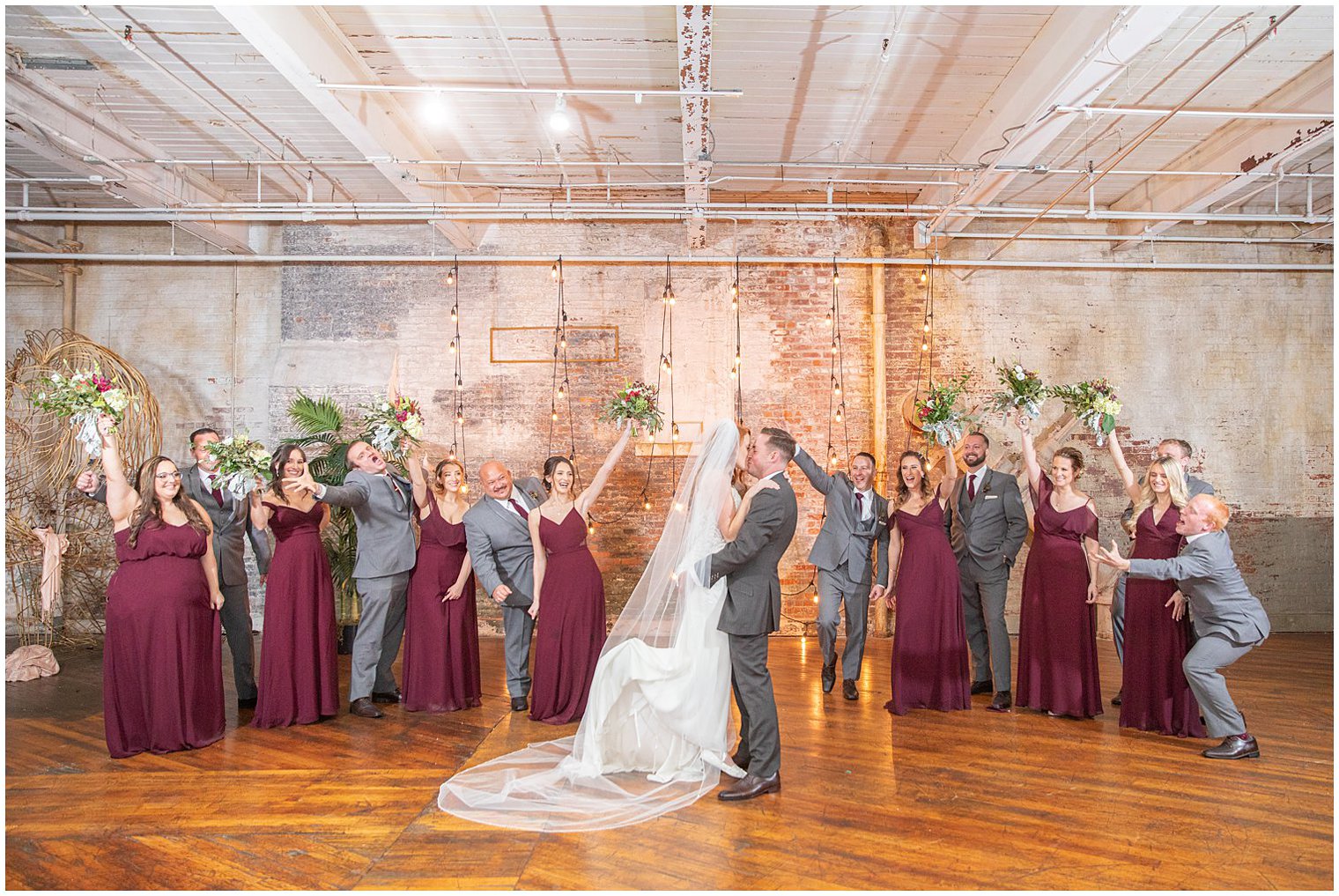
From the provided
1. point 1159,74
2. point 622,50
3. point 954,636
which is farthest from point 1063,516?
point 622,50

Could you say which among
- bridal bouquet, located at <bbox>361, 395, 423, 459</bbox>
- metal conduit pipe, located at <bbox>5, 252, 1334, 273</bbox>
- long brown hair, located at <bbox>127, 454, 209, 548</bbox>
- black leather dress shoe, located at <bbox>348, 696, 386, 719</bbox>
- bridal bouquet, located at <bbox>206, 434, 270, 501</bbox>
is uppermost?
metal conduit pipe, located at <bbox>5, 252, 1334, 273</bbox>

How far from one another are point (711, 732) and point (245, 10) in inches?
176

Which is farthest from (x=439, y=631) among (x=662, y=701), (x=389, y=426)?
(x=662, y=701)

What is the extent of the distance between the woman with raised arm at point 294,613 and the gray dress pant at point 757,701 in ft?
9.14

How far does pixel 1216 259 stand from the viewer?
9367 millimetres

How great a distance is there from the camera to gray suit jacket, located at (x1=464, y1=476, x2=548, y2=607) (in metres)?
6.02

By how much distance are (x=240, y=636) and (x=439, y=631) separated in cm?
144

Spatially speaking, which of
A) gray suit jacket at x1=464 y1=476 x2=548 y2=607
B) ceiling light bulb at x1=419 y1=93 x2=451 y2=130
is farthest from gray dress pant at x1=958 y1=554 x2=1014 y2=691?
ceiling light bulb at x1=419 y1=93 x2=451 y2=130

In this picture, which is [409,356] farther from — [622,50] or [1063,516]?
[1063,516]

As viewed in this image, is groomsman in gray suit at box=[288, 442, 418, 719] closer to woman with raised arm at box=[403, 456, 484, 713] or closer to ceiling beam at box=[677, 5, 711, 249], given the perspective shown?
woman with raised arm at box=[403, 456, 484, 713]

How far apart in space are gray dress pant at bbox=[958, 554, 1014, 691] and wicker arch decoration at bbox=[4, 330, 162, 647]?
718 centimetres

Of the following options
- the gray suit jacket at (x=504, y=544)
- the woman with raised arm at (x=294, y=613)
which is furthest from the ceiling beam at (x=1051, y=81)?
the woman with raised arm at (x=294, y=613)

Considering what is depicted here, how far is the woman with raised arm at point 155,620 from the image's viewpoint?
4969mm

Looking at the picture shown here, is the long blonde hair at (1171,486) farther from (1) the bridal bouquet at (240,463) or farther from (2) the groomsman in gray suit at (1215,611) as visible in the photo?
(1) the bridal bouquet at (240,463)
